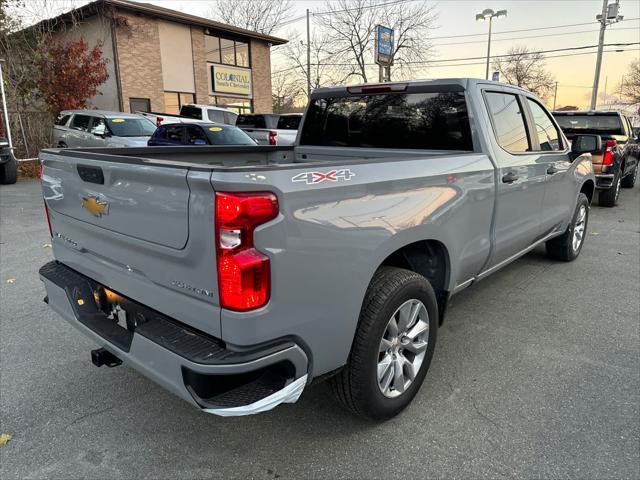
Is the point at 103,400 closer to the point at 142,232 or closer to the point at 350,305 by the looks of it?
Answer: the point at 142,232

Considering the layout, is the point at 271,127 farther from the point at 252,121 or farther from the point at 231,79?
the point at 231,79

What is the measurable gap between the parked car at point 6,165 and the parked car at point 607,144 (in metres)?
12.7

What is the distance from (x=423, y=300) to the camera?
2746 mm

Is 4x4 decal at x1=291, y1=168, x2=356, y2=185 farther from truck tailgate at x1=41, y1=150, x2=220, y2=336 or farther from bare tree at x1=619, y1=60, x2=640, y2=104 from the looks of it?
bare tree at x1=619, y1=60, x2=640, y2=104

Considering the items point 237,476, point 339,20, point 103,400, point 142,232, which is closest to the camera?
point 142,232

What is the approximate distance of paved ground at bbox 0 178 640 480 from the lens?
2377mm

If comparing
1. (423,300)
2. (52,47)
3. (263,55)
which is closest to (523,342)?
(423,300)

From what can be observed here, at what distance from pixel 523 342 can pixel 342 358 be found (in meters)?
2.05

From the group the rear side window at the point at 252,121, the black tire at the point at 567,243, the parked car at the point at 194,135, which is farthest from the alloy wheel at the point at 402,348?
the rear side window at the point at 252,121

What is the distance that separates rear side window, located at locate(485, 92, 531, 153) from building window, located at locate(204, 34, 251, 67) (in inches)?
880

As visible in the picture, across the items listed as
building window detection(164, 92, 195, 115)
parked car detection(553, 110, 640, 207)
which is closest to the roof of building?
building window detection(164, 92, 195, 115)

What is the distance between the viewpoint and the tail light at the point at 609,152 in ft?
29.8

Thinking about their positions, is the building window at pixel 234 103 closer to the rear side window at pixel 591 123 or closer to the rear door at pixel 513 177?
the rear side window at pixel 591 123

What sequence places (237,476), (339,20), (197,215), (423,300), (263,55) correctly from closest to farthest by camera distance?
(197,215), (237,476), (423,300), (263,55), (339,20)
